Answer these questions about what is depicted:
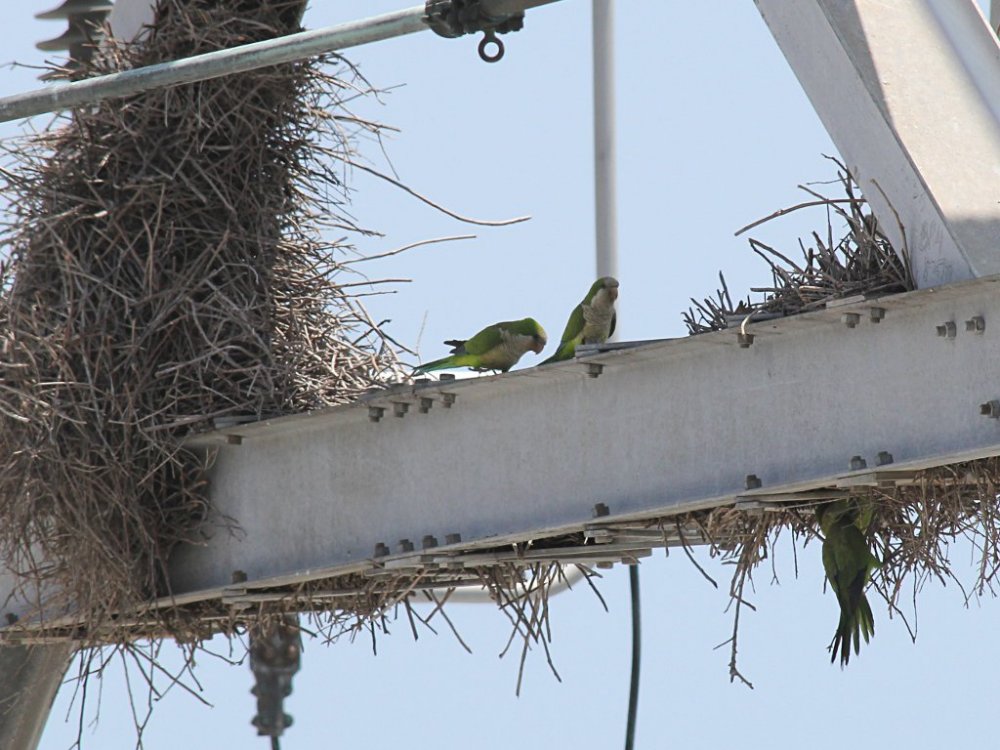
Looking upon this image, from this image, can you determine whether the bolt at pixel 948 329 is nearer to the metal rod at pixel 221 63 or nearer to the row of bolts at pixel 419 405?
the metal rod at pixel 221 63

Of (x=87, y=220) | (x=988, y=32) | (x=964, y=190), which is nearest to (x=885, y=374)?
(x=964, y=190)

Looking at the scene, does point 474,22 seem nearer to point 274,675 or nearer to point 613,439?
point 613,439

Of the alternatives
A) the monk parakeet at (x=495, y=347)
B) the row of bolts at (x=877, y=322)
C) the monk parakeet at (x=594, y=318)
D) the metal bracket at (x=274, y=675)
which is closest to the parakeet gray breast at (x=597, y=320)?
the monk parakeet at (x=594, y=318)

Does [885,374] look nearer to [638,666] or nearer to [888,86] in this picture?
[888,86]

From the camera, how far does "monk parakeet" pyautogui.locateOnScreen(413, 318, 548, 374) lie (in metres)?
6.66

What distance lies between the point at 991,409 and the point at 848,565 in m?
1.33

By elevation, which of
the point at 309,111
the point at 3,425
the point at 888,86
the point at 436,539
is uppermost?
Answer: the point at 309,111

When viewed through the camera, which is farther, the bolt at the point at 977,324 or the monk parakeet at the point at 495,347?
the monk parakeet at the point at 495,347

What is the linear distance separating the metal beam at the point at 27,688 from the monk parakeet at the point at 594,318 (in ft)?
7.65

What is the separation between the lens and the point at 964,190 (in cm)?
439

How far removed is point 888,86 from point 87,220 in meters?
3.36

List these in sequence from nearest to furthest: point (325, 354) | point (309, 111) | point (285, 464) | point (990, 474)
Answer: point (990, 474) → point (285, 464) → point (325, 354) → point (309, 111)

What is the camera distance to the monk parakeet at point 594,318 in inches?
255

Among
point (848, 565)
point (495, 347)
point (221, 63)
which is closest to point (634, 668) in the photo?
point (495, 347)
